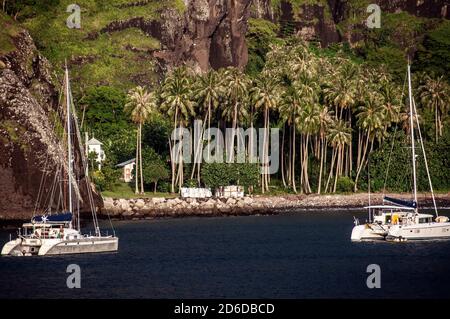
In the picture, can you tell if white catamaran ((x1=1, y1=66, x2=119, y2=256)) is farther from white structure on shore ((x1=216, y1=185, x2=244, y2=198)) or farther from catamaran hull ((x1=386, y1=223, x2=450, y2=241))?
white structure on shore ((x1=216, y1=185, x2=244, y2=198))

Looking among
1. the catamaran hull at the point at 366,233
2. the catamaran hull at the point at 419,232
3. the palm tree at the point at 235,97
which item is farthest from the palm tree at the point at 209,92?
the catamaran hull at the point at 419,232

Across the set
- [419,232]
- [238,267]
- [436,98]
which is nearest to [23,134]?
[238,267]

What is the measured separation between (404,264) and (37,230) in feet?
96.6

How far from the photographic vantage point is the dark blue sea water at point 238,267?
8100 centimetres

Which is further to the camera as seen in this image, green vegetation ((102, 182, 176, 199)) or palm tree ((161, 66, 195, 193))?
palm tree ((161, 66, 195, 193))

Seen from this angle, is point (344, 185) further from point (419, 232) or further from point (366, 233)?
point (419, 232)

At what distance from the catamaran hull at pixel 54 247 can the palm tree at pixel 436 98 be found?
84.3 m

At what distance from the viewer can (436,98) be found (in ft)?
572

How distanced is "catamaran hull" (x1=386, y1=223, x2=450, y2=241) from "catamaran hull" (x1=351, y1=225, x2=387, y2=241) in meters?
0.82

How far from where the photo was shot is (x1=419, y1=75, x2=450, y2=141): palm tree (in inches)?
6860

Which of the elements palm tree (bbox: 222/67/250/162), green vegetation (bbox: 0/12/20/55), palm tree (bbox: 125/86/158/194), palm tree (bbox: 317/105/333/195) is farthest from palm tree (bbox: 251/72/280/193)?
green vegetation (bbox: 0/12/20/55)

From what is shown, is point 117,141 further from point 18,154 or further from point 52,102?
point 18,154

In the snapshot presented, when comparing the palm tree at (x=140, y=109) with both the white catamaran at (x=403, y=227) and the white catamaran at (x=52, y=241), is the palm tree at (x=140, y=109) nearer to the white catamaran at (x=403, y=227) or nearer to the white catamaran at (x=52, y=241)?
the white catamaran at (x=403, y=227)
